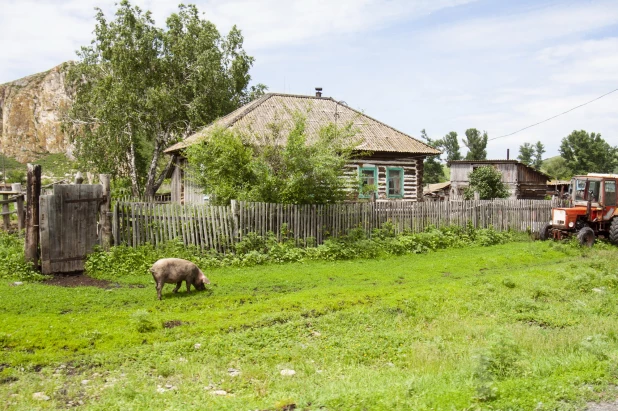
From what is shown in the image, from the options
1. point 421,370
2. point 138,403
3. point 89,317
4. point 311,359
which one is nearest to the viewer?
point 138,403

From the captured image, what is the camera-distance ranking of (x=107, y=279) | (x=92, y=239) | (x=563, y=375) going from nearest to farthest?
(x=563, y=375)
(x=107, y=279)
(x=92, y=239)

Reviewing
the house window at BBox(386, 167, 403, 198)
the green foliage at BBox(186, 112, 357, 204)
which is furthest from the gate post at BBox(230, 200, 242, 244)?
the house window at BBox(386, 167, 403, 198)

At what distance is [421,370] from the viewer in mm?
5949

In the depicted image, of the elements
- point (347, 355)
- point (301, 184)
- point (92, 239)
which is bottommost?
point (347, 355)

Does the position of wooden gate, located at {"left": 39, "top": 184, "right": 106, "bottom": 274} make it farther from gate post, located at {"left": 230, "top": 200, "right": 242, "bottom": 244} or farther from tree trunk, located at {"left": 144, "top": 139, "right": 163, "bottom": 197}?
tree trunk, located at {"left": 144, "top": 139, "right": 163, "bottom": 197}

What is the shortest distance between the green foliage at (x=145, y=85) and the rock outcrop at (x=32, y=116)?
3949 cm

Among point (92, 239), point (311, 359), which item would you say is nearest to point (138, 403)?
point (311, 359)

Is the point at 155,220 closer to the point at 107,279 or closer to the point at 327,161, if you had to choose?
the point at 107,279

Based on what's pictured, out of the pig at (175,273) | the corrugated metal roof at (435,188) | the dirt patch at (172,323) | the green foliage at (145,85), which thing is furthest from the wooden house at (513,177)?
the dirt patch at (172,323)

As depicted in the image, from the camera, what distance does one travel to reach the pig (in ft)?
30.9

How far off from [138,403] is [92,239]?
8224 mm

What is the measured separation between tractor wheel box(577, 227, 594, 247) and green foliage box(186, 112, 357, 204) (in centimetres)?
814

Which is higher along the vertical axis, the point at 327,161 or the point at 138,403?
the point at 327,161

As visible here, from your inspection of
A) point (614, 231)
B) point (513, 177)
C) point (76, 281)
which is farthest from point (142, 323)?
point (513, 177)
